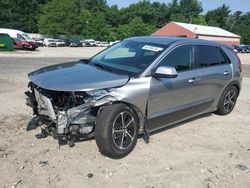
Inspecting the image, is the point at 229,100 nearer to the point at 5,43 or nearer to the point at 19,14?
the point at 5,43

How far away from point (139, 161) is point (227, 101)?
3.26m

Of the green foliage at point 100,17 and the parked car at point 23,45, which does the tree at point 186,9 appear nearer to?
the green foliage at point 100,17

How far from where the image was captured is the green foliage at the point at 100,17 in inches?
3137

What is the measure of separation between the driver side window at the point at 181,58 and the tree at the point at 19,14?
8743 cm

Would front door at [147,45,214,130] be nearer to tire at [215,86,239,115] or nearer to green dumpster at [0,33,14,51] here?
tire at [215,86,239,115]

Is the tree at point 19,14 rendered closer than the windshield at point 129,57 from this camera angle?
No

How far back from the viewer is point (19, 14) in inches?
3563

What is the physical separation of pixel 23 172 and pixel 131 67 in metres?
2.24

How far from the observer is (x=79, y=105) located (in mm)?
4613

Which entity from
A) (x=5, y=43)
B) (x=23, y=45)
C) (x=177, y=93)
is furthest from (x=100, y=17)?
(x=177, y=93)

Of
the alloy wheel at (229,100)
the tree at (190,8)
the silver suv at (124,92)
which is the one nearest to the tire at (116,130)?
the silver suv at (124,92)

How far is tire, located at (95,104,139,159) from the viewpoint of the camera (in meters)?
4.53

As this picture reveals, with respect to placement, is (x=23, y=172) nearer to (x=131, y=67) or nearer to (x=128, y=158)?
(x=128, y=158)

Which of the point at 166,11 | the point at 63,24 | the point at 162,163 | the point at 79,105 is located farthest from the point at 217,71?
the point at 166,11
